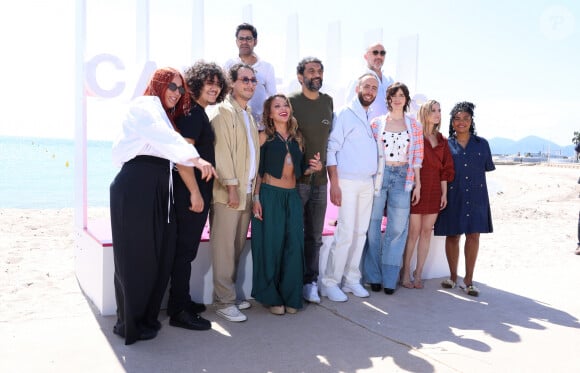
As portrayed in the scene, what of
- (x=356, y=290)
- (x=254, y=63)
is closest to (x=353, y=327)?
(x=356, y=290)

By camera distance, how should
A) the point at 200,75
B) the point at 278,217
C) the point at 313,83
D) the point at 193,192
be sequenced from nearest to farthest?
the point at 193,192 < the point at 200,75 < the point at 278,217 < the point at 313,83

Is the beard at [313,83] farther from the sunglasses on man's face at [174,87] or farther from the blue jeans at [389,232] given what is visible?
the sunglasses on man's face at [174,87]

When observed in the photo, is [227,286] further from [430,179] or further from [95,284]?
[430,179]

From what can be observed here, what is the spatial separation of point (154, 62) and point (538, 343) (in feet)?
12.0

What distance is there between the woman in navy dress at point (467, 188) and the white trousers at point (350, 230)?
2.75 ft

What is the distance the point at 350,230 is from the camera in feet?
13.3

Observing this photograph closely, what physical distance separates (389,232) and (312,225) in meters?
0.84

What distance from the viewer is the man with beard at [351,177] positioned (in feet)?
12.9

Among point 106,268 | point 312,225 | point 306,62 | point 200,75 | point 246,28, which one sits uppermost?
point 246,28

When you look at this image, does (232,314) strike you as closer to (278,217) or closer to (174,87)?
(278,217)

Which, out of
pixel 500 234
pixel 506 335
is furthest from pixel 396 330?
pixel 500 234

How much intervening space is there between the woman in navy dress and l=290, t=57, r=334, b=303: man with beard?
128cm

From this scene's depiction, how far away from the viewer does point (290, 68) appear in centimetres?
526

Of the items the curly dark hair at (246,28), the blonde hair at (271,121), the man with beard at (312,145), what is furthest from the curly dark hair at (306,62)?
the curly dark hair at (246,28)
